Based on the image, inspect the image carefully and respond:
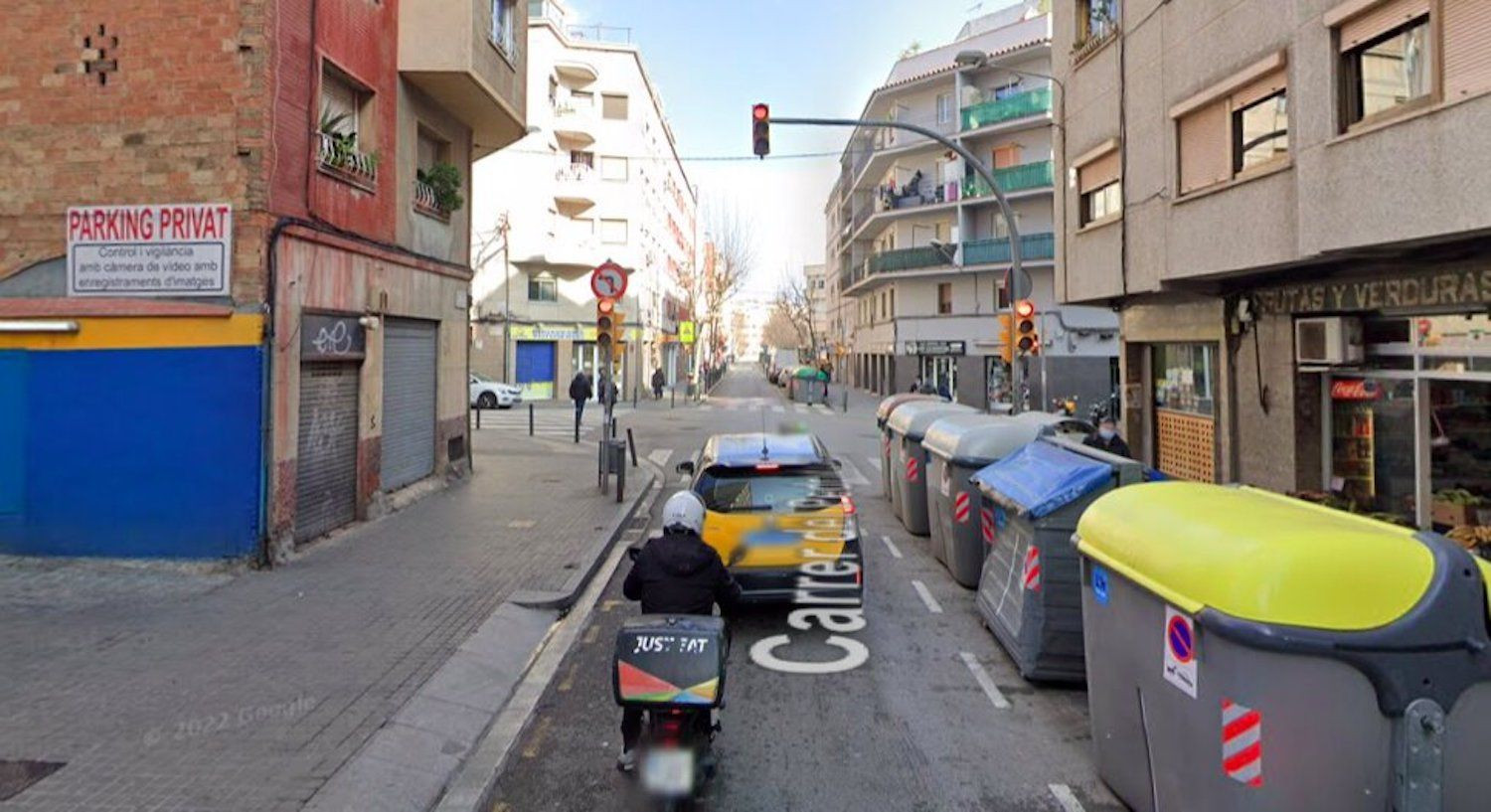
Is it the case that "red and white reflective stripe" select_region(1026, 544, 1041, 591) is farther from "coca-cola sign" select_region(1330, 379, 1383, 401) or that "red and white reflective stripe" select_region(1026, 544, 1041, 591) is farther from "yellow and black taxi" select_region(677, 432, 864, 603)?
"coca-cola sign" select_region(1330, 379, 1383, 401)

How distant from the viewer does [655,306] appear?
4878 centimetres

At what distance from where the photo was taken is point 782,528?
6535 mm

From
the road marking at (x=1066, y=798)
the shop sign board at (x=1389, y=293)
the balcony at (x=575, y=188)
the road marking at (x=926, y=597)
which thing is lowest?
the road marking at (x=1066, y=798)

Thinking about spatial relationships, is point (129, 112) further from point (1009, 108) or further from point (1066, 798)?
point (1009, 108)

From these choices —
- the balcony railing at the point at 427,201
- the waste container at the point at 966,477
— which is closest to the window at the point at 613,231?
the balcony railing at the point at 427,201

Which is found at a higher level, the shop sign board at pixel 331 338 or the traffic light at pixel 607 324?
the traffic light at pixel 607 324

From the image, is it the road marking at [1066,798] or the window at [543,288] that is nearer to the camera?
the road marking at [1066,798]

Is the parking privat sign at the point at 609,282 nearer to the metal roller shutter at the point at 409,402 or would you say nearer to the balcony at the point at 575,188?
the metal roller shutter at the point at 409,402

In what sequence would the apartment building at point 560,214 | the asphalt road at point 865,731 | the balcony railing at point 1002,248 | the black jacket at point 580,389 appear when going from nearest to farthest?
the asphalt road at point 865,731 < the black jacket at point 580,389 < the balcony railing at point 1002,248 < the apartment building at point 560,214

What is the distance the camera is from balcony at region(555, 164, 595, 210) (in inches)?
1495

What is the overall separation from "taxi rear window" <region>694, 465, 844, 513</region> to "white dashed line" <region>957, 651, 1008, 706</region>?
1501 millimetres

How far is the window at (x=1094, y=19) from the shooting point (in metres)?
12.4

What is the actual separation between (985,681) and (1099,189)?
9.96 m

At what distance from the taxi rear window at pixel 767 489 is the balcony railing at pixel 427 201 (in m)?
7.52
